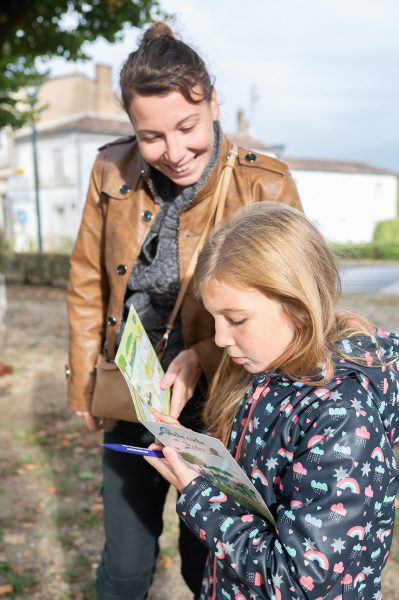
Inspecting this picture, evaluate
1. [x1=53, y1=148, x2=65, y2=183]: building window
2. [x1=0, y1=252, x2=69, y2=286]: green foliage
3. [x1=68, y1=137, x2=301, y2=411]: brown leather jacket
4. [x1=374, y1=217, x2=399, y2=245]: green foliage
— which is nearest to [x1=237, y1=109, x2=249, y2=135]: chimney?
[x1=53, y1=148, x2=65, y2=183]: building window

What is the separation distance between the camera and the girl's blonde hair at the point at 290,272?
1307mm

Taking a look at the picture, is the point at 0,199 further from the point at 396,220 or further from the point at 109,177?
the point at 109,177

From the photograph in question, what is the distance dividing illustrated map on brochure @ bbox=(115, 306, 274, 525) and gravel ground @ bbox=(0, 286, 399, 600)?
0.57 metres

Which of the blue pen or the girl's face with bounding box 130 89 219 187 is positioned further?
the girl's face with bounding box 130 89 219 187

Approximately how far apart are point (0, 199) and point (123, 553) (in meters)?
33.7

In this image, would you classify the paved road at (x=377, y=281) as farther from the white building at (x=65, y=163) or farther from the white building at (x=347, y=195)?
the white building at (x=347, y=195)

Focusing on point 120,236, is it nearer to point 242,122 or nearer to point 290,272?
point 290,272

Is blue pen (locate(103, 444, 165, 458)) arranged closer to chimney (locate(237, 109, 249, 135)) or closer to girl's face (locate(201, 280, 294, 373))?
girl's face (locate(201, 280, 294, 373))

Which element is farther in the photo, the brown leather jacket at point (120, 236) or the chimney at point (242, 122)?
the chimney at point (242, 122)

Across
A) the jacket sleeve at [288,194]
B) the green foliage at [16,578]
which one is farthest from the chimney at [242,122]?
the jacket sleeve at [288,194]

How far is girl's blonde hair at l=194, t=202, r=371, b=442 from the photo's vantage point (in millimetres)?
1307

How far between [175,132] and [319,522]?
1.09 meters

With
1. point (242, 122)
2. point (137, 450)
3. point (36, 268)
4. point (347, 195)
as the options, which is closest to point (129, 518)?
point (137, 450)

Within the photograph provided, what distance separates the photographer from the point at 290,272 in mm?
1304
